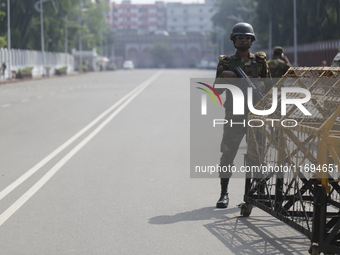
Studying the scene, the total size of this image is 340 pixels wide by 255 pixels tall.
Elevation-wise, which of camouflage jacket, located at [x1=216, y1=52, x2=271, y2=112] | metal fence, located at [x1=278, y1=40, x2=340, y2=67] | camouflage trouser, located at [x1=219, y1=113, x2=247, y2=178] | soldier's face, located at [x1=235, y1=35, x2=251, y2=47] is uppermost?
soldier's face, located at [x1=235, y1=35, x2=251, y2=47]

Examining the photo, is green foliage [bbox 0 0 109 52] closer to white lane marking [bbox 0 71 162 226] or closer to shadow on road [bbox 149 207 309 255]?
white lane marking [bbox 0 71 162 226]

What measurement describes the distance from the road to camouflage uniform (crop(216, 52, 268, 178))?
62 cm

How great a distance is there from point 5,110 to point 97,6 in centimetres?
12299

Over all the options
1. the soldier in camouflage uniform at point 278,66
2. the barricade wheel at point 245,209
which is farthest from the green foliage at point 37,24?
the barricade wheel at point 245,209

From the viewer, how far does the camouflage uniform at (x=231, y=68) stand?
319 inches

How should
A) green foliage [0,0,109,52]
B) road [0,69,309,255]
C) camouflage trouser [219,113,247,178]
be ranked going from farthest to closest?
green foliage [0,0,109,52] < camouflage trouser [219,113,247,178] < road [0,69,309,255]

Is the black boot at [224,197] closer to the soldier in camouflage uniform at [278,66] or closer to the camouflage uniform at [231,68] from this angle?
the camouflage uniform at [231,68]

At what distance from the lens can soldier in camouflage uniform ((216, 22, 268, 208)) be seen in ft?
26.6

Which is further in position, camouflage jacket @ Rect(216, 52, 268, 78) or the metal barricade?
camouflage jacket @ Rect(216, 52, 268, 78)

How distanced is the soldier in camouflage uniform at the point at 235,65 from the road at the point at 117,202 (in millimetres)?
535

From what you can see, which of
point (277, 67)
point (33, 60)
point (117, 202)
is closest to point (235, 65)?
point (117, 202)

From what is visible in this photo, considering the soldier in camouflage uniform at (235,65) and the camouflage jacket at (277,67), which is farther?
the camouflage jacket at (277,67)

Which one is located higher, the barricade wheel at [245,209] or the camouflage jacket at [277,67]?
the camouflage jacket at [277,67]

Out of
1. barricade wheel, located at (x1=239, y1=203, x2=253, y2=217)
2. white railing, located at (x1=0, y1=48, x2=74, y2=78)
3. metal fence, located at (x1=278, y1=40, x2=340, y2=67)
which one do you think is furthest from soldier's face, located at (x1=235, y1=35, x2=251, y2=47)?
white railing, located at (x1=0, y1=48, x2=74, y2=78)
